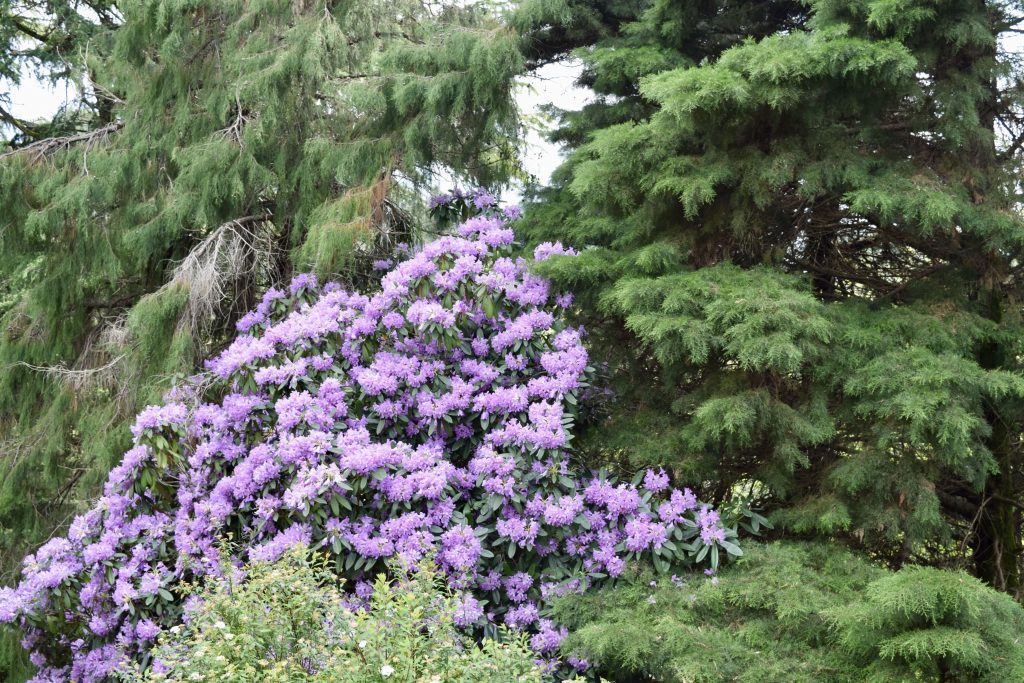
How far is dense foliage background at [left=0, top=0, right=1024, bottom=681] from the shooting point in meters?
3.99

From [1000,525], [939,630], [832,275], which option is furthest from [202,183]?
[1000,525]

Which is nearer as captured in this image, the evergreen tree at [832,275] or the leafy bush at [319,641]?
the leafy bush at [319,641]

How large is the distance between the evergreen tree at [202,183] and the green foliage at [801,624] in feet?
8.53

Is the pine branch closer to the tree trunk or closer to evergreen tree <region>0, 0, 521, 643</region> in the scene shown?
evergreen tree <region>0, 0, 521, 643</region>

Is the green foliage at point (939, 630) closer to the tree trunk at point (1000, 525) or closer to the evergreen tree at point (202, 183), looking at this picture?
the tree trunk at point (1000, 525)

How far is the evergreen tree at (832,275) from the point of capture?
412cm

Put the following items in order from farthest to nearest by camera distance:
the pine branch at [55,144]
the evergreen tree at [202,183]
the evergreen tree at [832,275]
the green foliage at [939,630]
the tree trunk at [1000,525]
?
the pine branch at [55,144]
the evergreen tree at [202,183]
the tree trunk at [1000,525]
the evergreen tree at [832,275]
the green foliage at [939,630]

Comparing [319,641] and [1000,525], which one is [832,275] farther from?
[319,641]

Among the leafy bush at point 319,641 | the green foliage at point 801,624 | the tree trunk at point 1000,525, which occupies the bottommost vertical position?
the tree trunk at point 1000,525

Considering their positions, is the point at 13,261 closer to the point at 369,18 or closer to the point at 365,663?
the point at 369,18

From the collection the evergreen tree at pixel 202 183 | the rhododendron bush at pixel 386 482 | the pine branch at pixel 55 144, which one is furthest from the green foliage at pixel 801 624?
the pine branch at pixel 55 144

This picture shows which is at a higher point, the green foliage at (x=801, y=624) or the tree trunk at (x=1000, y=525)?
the green foliage at (x=801, y=624)

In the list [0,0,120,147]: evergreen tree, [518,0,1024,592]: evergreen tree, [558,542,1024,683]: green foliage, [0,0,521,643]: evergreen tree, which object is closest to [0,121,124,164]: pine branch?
[0,0,521,643]: evergreen tree

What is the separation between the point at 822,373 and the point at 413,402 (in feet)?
6.15
